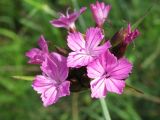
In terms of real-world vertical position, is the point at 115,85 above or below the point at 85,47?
below

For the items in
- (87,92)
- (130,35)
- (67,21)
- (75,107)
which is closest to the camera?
(130,35)

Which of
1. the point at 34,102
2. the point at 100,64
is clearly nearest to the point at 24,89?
the point at 34,102

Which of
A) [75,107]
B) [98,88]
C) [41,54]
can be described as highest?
[41,54]

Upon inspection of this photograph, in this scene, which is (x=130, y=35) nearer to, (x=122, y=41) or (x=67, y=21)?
(x=122, y=41)

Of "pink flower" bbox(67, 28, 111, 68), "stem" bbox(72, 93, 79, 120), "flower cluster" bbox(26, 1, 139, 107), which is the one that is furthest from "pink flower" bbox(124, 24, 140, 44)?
"stem" bbox(72, 93, 79, 120)

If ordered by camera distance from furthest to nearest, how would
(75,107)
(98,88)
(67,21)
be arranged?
(75,107), (67,21), (98,88)

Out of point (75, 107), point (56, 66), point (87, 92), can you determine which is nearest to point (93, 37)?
point (56, 66)

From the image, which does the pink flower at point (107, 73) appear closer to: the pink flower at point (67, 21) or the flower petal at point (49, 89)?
the flower petal at point (49, 89)

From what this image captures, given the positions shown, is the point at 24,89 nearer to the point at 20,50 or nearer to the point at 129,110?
the point at 20,50
